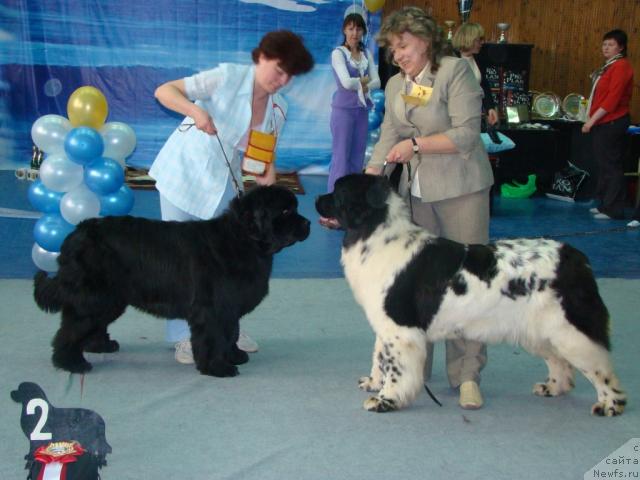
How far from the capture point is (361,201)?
324cm

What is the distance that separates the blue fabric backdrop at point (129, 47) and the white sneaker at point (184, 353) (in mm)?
6724

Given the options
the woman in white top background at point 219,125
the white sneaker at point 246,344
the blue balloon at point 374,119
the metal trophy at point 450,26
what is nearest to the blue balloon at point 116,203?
the woman in white top background at point 219,125

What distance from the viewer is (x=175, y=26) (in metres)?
10.4

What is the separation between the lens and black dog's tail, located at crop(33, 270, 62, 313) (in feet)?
12.1

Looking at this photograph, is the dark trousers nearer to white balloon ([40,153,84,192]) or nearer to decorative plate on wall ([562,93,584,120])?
decorative plate on wall ([562,93,584,120])

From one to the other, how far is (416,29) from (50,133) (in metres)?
3.18

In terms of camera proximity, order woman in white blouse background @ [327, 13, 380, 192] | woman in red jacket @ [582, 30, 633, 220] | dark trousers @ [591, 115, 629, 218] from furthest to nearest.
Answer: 1. dark trousers @ [591, 115, 629, 218]
2. woman in red jacket @ [582, 30, 633, 220]
3. woman in white blouse background @ [327, 13, 380, 192]

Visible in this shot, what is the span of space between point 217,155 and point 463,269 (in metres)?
1.47

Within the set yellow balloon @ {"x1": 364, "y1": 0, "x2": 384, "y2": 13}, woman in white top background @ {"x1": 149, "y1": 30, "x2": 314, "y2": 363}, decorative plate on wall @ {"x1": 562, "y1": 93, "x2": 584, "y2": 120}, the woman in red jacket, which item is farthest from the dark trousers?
woman in white top background @ {"x1": 149, "y1": 30, "x2": 314, "y2": 363}

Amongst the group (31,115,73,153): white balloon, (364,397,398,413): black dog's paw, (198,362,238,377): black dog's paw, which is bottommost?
(198,362,238,377): black dog's paw

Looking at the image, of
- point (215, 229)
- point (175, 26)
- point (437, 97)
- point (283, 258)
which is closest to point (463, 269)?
point (437, 97)

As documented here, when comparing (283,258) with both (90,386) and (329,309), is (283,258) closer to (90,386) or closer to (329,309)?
(329,309)

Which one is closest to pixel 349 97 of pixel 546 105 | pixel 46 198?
pixel 46 198

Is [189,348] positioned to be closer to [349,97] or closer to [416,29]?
[416,29]
